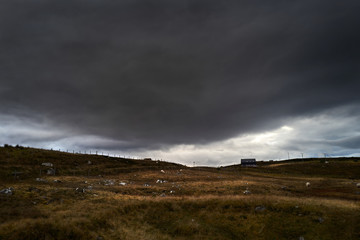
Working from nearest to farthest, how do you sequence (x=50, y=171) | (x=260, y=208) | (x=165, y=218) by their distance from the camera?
(x=165, y=218) < (x=260, y=208) < (x=50, y=171)

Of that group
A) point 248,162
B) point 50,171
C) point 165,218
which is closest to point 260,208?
point 165,218

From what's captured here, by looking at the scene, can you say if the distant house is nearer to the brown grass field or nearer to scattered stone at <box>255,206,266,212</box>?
the brown grass field

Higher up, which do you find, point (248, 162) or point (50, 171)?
point (248, 162)

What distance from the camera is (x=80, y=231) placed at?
58.8ft

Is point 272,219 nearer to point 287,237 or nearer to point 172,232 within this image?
point 287,237

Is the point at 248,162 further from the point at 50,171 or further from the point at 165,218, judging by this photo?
the point at 165,218

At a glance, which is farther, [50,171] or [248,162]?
[248,162]

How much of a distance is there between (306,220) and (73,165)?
63.8 metres

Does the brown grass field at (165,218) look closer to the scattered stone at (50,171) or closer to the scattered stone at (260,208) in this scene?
the scattered stone at (260,208)

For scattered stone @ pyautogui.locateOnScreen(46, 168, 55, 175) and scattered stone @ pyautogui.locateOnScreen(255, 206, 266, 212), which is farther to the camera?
scattered stone @ pyautogui.locateOnScreen(46, 168, 55, 175)

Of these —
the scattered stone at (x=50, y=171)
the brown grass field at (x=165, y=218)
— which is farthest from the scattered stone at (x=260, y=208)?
the scattered stone at (x=50, y=171)

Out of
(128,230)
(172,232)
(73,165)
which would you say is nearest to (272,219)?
(172,232)

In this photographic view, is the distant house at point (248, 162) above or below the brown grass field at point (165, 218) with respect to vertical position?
above

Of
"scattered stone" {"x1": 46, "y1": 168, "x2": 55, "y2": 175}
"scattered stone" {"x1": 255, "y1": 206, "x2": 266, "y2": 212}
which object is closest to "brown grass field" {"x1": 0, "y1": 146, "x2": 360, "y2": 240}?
"scattered stone" {"x1": 255, "y1": 206, "x2": 266, "y2": 212}
